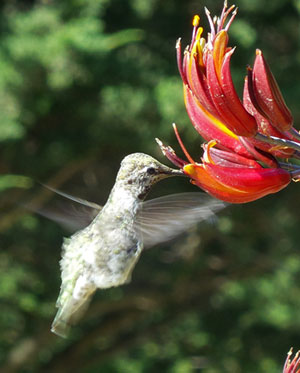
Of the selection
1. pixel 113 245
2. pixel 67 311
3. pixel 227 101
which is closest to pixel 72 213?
pixel 113 245

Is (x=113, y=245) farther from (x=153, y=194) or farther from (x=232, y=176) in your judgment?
(x=153, y=194)

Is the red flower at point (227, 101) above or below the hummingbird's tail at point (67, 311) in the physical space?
above

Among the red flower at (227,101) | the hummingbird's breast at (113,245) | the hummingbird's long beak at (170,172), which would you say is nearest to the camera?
the red flower at (227,101)

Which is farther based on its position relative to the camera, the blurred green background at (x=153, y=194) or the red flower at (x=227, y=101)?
the blurred green background at (x=153, y=194)

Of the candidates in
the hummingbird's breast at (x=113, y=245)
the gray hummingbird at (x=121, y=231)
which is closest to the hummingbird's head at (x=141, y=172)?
the gray hummingbird at (x=121, y=231)

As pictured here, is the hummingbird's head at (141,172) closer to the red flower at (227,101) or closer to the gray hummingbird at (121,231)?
the gray hummingbird at (121,231)

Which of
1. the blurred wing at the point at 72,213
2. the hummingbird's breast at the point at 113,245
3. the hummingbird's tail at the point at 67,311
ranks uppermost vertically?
the blurred wing at the point at 72,213

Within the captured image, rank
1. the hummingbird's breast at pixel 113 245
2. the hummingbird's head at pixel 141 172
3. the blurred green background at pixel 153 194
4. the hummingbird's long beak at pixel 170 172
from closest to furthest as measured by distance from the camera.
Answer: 1. the hummingbird's long beak at pixel 170 172
2. the hummingbird's head at pixel 141 172
3. the hummingbird's breast at pixel 113 245
4. the blurred green background at pixel 153 194

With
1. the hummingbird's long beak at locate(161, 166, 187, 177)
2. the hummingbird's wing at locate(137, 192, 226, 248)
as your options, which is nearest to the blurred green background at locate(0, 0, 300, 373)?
the hummingbird's wing at locate(137, 192, 226, 248)
